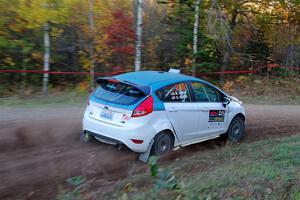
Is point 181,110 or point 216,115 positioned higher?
point 181,110

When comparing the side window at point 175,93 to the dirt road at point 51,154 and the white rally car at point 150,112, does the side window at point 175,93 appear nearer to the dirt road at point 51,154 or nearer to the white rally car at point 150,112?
the white rally car at point 150,112

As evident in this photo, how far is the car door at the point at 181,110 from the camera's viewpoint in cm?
752

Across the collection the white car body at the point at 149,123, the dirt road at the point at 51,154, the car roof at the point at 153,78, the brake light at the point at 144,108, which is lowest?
the dirt road at the point at 51,154

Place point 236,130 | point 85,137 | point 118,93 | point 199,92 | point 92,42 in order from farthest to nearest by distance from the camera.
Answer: point 92,42 → point 236,130 → point 199,92 → point 85,137 → point 118,93

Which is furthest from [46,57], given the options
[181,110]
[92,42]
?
[181,110]

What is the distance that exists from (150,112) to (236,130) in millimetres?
3039

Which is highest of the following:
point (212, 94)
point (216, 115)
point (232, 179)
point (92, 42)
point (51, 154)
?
point (92, 42)

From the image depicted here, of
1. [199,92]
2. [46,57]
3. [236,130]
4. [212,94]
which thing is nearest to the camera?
[199,92]

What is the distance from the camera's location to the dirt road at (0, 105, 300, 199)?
606cm

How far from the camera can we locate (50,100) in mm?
13570

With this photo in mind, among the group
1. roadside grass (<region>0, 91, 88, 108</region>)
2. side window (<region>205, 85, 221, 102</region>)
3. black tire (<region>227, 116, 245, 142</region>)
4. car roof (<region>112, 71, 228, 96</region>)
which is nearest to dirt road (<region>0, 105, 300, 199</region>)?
Result: black tire (<region>227, 116, 245, 142</region>)

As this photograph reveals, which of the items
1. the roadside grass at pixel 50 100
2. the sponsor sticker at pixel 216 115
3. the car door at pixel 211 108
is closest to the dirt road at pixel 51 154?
the car door at pixel 211 108

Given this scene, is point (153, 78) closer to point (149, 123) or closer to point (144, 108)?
point (144, 108)

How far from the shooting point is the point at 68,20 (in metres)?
15.8
